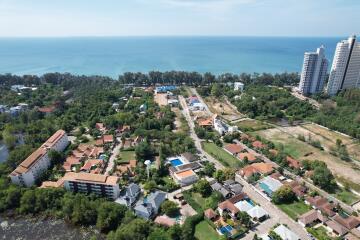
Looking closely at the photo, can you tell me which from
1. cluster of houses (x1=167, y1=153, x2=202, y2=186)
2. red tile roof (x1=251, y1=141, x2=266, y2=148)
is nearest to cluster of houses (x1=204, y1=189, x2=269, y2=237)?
cluster of houses (x1=167, y1=153, x2=202, y2=186)

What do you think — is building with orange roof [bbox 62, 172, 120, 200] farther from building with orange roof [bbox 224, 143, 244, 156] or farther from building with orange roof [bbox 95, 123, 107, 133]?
building with orange roof [bbox 224, 143, 244, 156]

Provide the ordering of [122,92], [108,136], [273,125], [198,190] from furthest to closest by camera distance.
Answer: [122,92]
[273,125]
[108,136]
[198,190]

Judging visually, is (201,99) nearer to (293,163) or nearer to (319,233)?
(293,163)

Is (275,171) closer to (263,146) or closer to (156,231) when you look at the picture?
(263,146)

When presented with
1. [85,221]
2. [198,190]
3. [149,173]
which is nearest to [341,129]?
[198,190]

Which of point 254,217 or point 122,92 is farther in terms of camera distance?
point 122,92

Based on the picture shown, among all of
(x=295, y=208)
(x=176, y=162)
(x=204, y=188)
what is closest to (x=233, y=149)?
(x=176, y=162)
